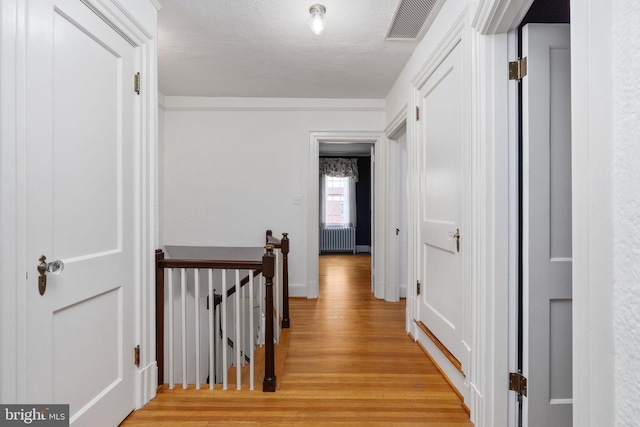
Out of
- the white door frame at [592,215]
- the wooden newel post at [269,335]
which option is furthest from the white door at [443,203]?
the wooden newel post at [269,335]

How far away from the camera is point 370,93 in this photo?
11.8 feet

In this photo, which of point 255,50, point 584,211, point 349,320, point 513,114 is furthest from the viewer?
point 349,320

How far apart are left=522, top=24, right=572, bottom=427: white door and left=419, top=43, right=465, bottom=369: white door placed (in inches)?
15.2

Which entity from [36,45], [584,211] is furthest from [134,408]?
[584,211]

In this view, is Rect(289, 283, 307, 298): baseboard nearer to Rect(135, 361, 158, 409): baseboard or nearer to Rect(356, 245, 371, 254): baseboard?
Rect(135, 361, 158, 409): baseboard

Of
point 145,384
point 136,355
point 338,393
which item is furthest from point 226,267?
point 338,393

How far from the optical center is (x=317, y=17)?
200 cm

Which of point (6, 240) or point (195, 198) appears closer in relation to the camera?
point (6, 240)

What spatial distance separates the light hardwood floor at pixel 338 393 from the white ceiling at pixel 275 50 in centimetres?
228

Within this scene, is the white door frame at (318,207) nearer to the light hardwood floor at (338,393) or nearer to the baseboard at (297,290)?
the baseboard at (297,290)

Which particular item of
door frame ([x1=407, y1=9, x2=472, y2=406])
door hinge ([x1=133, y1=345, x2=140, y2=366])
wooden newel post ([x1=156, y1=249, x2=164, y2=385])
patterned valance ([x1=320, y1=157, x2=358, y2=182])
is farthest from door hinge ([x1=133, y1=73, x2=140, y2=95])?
patterned valance ([x1=320, y1=157, x2=358, y2=182])

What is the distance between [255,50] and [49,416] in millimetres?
2538

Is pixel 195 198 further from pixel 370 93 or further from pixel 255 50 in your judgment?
pixel 370 93

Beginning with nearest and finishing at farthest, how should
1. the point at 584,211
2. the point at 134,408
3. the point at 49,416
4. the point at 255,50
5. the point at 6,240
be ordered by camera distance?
the point at 584,211
the point at 6,240
the point at 49,416
the point at 134,408
the point at 255,50
